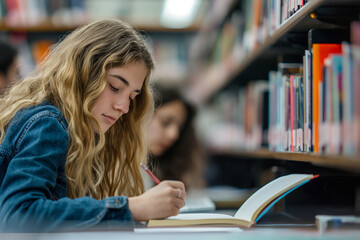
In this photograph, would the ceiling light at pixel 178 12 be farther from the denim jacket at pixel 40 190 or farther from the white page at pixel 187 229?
the white page at pixel 187 229

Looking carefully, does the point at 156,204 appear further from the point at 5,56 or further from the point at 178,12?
A: the point at 178,12

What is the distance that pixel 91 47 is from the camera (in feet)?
3.52

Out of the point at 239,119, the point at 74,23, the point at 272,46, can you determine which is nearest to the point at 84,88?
the point at 272,46

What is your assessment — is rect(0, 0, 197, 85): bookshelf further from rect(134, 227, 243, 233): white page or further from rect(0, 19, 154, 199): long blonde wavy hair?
rect(134, 227, 243, 233): white page

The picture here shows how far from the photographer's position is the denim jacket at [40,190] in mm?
799

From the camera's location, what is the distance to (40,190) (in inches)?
33.0

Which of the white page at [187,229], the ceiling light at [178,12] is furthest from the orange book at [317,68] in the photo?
the ceiling light at [178,12]

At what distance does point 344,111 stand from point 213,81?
98.2 inches

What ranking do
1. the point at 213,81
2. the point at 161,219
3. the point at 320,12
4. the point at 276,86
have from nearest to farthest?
the point at 161,219, the point at 320,12, the point at 276,86, the point at 213,81

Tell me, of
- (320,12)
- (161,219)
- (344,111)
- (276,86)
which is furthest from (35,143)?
(276,86)

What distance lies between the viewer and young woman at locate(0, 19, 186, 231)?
821 millimetres

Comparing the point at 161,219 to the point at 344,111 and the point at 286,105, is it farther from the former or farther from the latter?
the point at 286,105

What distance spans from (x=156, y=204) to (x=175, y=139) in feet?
5.51

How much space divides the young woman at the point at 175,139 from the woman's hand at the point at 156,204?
1451mm
